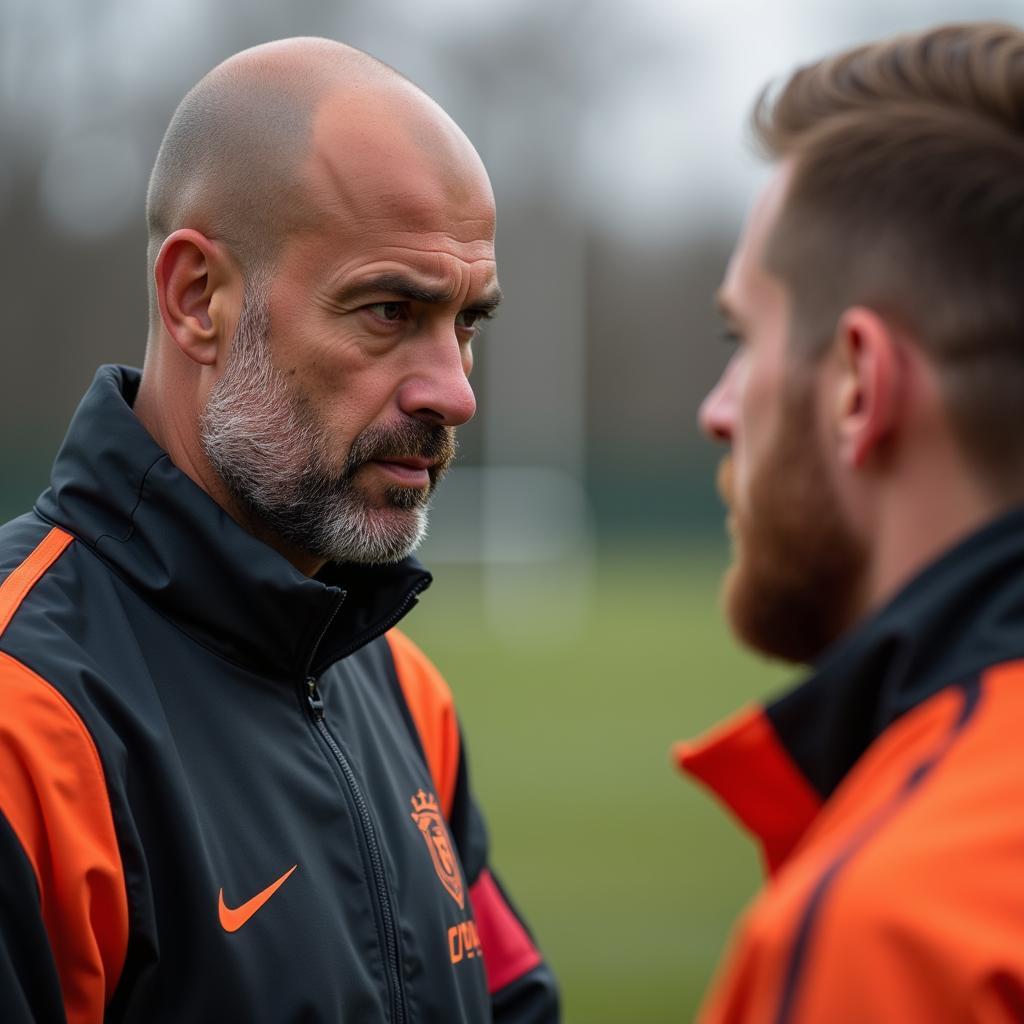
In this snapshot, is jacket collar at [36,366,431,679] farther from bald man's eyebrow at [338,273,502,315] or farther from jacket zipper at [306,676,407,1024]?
bald man's eyebrow at [338,273,502,315]

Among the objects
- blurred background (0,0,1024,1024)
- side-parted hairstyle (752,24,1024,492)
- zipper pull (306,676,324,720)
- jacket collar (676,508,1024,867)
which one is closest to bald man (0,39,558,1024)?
zipper pull (306,676,324,720)

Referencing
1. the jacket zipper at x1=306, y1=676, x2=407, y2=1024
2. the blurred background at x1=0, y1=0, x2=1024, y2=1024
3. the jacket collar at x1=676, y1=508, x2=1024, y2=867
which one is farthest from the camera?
the blurred background at x1=0, y1=0, x2=1024, y2=1024

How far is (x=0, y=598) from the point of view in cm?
222

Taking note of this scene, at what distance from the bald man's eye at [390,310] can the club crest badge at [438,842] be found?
0.84 meters

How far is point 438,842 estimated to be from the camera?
8.80 feet

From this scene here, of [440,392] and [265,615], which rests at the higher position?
[440,392]

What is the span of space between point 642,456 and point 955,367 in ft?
94.0

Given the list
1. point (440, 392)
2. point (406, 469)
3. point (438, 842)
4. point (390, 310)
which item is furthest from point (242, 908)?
point (390, 310)

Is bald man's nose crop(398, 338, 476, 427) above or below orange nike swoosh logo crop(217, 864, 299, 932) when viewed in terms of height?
above

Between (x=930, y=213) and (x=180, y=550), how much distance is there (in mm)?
1269

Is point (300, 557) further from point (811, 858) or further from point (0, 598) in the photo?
point (811, 858)

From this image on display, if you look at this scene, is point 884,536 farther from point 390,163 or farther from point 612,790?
point 612,790

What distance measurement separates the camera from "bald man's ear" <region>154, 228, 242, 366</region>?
2.67 meters

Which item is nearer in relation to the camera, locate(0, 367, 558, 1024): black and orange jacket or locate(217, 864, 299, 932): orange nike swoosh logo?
locate(0, 367, 558, 1024): black and orange jacket
